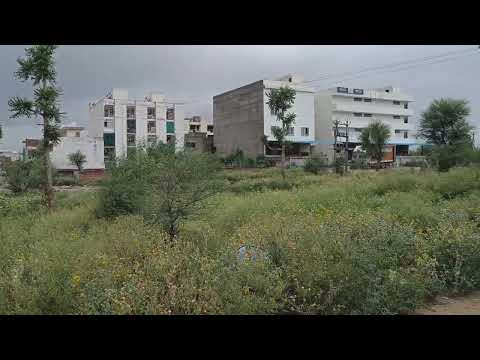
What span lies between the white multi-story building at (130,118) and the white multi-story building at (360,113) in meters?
16.9

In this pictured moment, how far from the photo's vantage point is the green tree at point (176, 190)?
19.1 ft

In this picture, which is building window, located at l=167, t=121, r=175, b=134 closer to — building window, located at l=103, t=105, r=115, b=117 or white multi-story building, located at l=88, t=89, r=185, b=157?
white multi-story building, located at l=88, t=89, r=185, b=157

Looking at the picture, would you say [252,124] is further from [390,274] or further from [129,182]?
[390,274]

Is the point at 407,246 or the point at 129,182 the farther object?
the point at 129,182

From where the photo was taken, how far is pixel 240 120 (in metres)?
46.6

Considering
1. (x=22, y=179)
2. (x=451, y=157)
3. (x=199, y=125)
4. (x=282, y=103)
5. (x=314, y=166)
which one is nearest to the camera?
(x=22, y=179)

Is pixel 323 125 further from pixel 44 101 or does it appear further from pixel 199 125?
pixel 44 101

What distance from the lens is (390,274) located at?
3.39 meters

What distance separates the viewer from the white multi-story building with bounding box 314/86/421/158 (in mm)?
48562

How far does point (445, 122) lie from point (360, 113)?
43.5 ft

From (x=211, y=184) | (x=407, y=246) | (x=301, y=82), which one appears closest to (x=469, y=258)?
(x=407, y=246)

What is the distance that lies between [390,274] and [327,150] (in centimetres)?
4516

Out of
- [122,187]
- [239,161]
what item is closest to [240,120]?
[239,161]

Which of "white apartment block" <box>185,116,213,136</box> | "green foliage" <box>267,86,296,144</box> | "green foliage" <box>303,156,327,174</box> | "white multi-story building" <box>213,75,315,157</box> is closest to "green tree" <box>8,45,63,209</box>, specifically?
"green foliage" <box>267,86,296,144</box>
